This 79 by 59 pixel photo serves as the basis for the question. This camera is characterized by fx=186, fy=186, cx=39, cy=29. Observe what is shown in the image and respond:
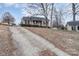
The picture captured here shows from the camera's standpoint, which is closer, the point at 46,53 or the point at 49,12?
the point at 46,53

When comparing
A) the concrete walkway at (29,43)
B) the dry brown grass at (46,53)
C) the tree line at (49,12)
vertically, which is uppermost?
the tree line at (49,12)

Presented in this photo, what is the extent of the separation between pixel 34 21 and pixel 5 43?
39 centimetres

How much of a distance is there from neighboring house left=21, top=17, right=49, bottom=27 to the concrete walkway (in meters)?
0.08

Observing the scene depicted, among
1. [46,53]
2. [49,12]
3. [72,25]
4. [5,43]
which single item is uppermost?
[49,12]

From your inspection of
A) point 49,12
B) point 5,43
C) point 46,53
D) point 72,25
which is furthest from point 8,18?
point 72,25

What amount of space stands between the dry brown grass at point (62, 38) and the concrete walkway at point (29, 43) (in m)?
0.05

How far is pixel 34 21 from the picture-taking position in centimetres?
203

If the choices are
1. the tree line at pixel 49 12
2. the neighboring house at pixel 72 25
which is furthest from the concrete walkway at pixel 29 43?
the neighboring house at pixel 72 25

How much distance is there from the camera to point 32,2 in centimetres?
198

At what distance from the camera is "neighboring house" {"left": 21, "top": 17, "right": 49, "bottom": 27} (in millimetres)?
2004

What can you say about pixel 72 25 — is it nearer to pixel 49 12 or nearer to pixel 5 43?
pixel 49 12

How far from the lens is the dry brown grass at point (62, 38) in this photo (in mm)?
1927

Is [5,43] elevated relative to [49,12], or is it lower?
lower

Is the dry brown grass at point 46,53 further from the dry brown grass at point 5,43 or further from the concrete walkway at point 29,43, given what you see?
the dry brown grass at point 5,43
